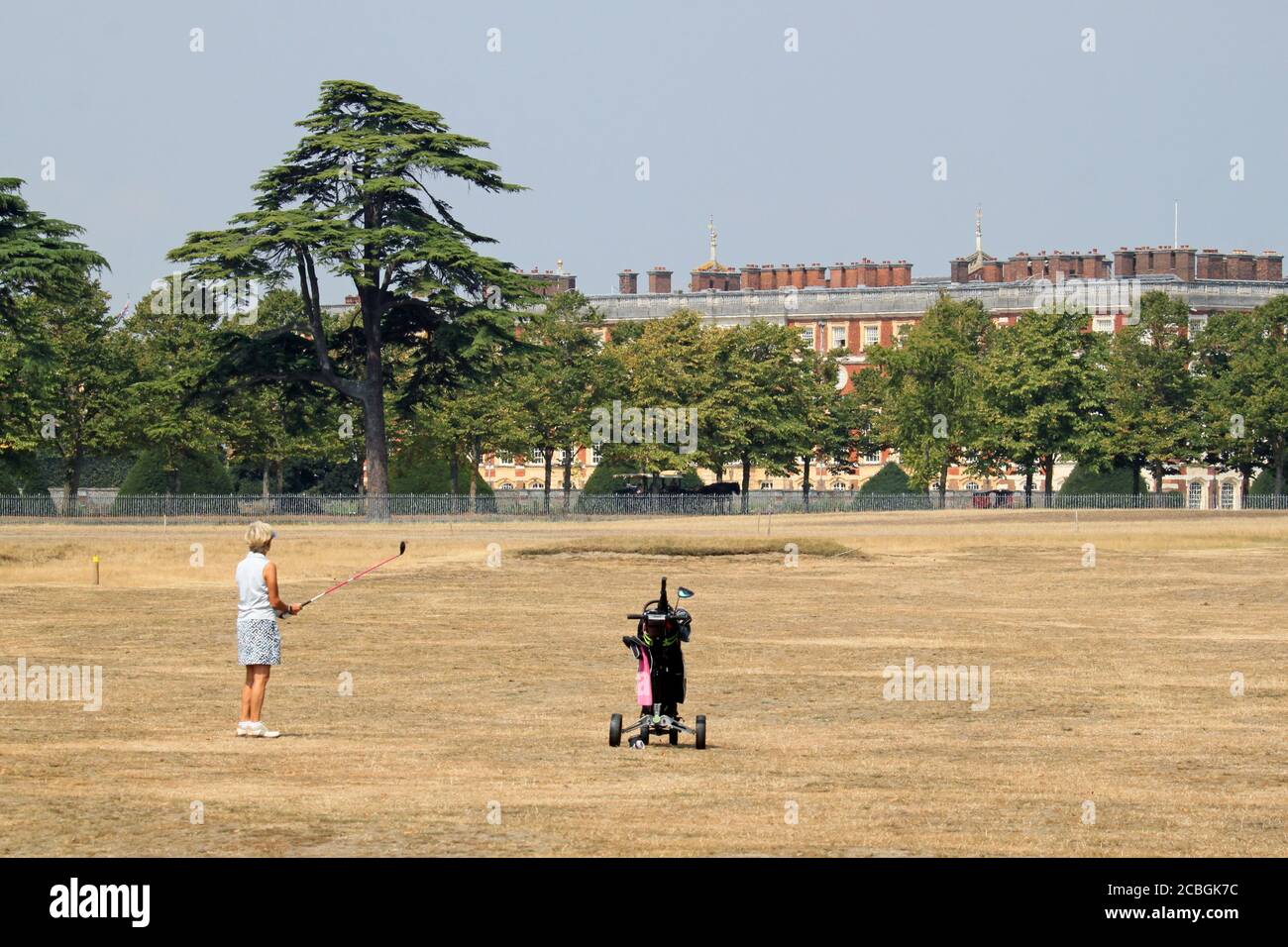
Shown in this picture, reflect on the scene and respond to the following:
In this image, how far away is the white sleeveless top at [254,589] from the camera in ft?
61.3

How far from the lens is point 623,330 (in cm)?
11112

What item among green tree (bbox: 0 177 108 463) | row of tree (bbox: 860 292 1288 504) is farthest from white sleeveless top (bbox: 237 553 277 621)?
row of tree (bbox: 860 292 1288 504)

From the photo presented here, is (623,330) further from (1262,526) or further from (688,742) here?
(688,742)

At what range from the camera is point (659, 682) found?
61.3ft

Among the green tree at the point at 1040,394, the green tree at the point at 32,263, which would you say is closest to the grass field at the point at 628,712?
the green tree at the point at 32,263

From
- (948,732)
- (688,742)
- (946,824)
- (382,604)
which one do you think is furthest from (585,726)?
(382,604)

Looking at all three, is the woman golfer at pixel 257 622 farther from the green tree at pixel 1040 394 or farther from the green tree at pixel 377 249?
the green tree at pixel 1040 394

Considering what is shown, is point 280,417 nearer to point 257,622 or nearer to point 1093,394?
point 1093,394

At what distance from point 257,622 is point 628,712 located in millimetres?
4960

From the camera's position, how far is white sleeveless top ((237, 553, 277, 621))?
18.7 metres

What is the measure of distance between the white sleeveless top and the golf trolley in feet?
11.3

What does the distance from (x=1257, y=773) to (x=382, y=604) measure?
23.6 m
